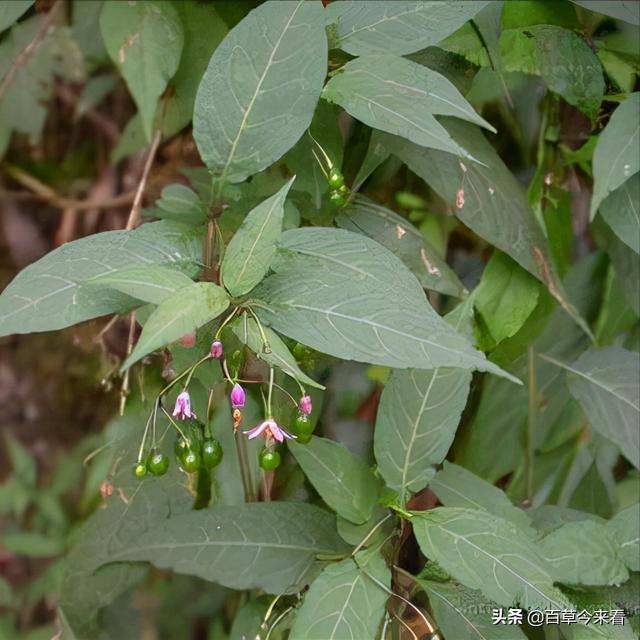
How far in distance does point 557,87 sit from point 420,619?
0.47 metres

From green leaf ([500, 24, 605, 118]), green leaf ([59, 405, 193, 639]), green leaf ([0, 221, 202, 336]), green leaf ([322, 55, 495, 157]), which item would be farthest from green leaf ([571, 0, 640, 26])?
green leaf ([59, 405, 193, 639])

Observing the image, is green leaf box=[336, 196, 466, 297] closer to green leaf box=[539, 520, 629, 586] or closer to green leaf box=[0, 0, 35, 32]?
green leaf box=[539, 520, 629, 586]

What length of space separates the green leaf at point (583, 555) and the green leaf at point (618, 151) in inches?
10.4

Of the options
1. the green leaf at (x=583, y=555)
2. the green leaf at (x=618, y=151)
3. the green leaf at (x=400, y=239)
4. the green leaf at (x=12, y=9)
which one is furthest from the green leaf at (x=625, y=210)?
the green leaf at (x=12, y=9)

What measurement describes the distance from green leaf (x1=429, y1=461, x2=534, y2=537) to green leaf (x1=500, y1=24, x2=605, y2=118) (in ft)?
1.14

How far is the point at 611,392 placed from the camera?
0.79m

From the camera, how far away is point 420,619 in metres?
0.68

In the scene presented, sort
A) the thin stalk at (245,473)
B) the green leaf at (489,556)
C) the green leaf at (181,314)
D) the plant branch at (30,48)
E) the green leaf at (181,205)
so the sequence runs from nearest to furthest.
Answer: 1. the green leaf at (181,314)
2. the green leaf at (489,556)
3. the green leaf at (181,205)
4. the thin stalk at (245,473)
5. the plant branch at (30,48)

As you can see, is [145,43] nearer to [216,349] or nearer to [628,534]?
[216,349]

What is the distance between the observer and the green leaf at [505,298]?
2.49 ft

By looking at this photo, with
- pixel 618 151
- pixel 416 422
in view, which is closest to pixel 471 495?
pixel 416 422

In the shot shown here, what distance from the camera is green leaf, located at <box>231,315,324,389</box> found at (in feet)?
1.67

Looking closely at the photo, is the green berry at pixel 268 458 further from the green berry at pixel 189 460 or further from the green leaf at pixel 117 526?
the green leaf at pixel 117 526

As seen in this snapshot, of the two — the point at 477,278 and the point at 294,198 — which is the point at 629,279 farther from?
the point at 294,198
